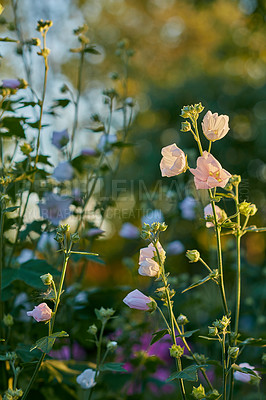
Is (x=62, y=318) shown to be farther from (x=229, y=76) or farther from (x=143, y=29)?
(x=143, y=29)

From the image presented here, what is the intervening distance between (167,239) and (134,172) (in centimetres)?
600

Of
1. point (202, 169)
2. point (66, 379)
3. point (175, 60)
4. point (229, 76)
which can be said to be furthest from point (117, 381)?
point (175, 60)

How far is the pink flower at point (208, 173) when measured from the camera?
74 centimetres

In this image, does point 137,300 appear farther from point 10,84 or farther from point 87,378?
point 10,84

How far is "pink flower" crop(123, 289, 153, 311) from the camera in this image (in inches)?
30.5

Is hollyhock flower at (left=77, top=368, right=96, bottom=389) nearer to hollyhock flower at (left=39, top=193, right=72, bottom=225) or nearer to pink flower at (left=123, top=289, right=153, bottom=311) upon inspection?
pink flower at (left=123, top=289, right=153, bottom=311)

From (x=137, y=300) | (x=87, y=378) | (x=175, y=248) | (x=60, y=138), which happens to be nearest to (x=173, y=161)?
(x=137, y=300)

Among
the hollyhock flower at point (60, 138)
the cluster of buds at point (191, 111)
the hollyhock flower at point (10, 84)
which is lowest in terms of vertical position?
the cluster of buds at point (191, 111)

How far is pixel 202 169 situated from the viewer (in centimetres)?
74

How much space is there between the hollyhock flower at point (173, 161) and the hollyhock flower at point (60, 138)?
62cm

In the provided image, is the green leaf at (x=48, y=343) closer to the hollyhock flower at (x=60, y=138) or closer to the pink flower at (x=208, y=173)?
the pink flower at (x=208, y=173)

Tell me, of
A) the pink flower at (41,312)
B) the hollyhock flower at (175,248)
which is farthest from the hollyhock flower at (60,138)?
the pink flower at (41,312)

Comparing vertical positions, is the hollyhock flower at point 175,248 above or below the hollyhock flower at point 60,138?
below

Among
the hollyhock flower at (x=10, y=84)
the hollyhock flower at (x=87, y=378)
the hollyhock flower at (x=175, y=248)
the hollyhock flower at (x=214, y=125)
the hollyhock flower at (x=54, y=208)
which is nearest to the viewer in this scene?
the hollyhock flower at (x=214, y=125)
